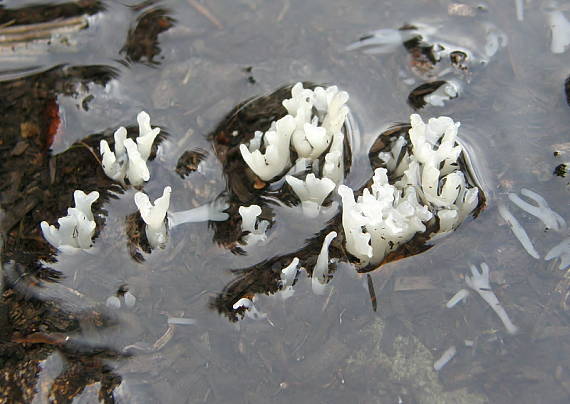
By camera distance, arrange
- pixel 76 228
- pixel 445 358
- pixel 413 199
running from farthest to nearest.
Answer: pixel 76 228, pixel 413 199, pixel 445 358

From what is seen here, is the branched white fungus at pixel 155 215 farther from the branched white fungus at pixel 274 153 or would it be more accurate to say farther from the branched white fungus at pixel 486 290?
the branched white fungus at pixel 486 290

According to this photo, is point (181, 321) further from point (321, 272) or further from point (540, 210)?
point (540, 210)

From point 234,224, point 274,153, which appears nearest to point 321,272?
point 234,224

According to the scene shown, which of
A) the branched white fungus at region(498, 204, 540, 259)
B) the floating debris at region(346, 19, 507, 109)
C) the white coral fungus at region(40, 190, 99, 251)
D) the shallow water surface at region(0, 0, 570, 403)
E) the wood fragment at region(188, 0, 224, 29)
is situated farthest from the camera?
the wood fragment at region(188, 0, 224, 29)

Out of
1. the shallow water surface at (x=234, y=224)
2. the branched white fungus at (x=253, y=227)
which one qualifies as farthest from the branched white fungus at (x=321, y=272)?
the branched white fungus at (x=253, y=227)

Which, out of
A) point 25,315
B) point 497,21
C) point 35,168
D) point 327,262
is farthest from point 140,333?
point 497,21

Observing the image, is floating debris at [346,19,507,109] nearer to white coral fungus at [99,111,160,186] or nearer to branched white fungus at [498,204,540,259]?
branched white fungus at [498,204,540,259]

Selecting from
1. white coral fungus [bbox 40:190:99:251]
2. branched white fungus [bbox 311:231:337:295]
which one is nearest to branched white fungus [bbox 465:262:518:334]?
branched white fungus [bbox 311:231:337:295]
